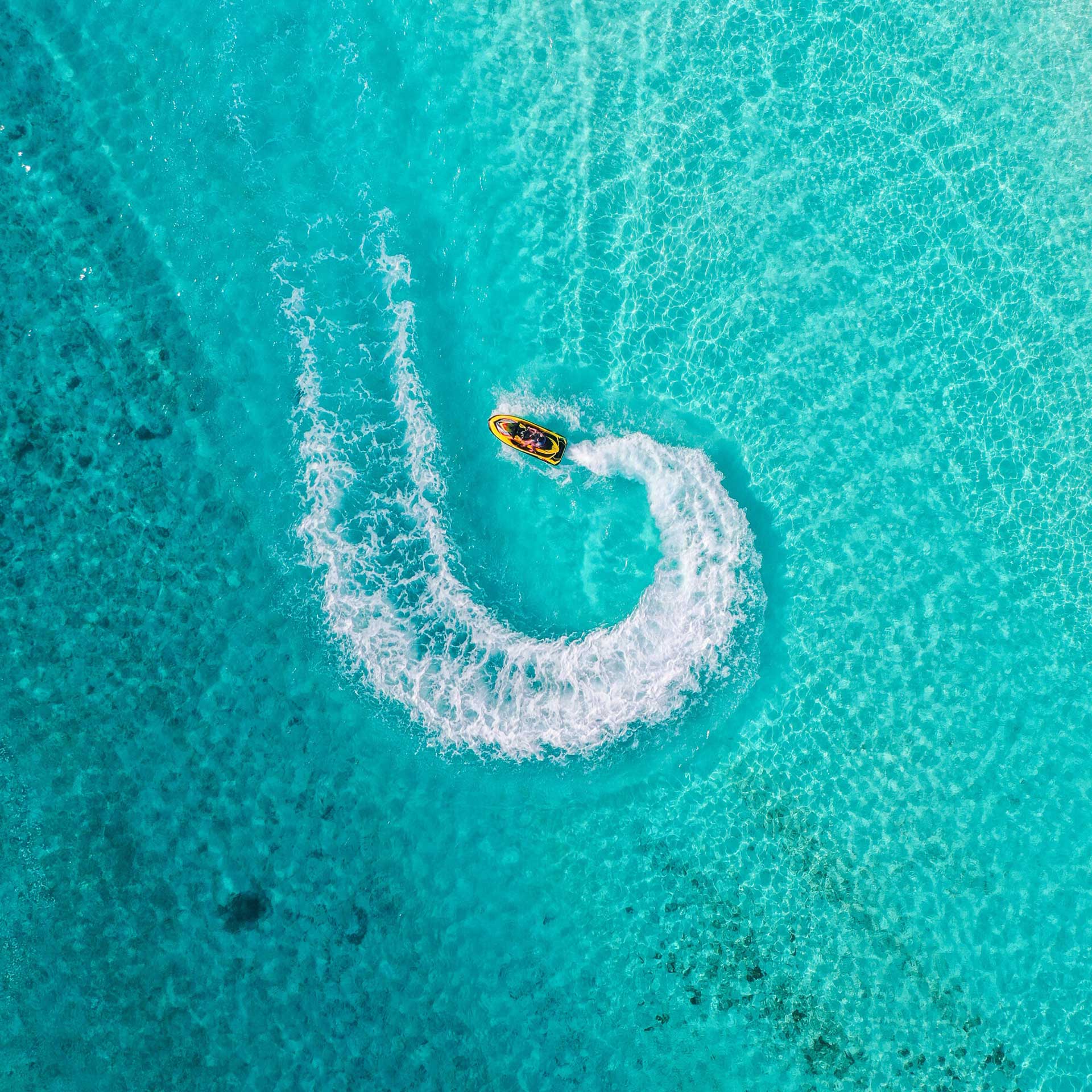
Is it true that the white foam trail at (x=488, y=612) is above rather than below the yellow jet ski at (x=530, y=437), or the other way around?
below

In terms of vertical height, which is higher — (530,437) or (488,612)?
(530,437)

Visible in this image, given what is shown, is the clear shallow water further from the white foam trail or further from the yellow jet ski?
the yellow jet ski

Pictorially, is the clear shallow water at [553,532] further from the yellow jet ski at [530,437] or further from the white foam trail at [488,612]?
the yellow jet ski at [530,437]

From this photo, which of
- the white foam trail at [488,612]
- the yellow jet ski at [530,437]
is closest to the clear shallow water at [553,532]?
the white foam trail at [488,612]

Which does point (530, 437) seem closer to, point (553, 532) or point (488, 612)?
point (553, 532)

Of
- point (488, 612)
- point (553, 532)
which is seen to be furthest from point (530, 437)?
point (488, 612)

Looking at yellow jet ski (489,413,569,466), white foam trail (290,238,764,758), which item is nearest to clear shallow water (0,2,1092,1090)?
white foam trail (290,238,764,758)
